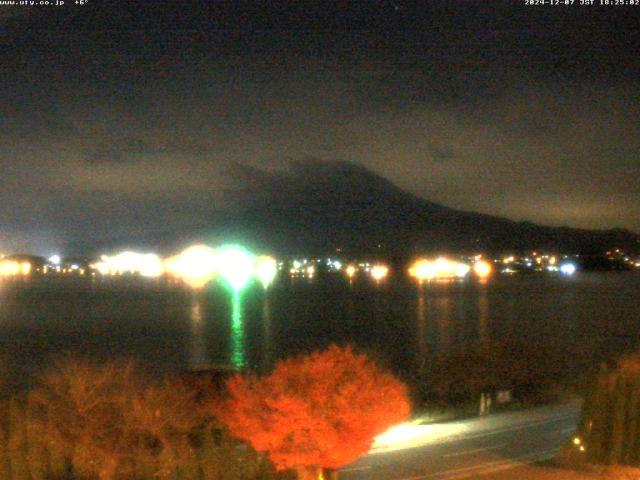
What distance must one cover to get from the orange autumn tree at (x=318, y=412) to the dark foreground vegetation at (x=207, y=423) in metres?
0.02

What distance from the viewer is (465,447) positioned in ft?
61.0

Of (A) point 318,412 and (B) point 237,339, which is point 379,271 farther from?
(A) point 318,412

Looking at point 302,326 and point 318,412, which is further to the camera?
point 302,326

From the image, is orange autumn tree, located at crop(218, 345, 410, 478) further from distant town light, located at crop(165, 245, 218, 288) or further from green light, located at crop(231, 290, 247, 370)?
distant town light, located at crop(165, 245, 218, 288)

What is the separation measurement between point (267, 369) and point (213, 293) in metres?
83.8

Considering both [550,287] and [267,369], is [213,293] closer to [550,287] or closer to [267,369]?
[550,287]

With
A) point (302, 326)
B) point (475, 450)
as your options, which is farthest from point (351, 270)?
point (475, 450)

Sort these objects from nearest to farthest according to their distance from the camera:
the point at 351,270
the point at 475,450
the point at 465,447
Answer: the point at 475,450 < the point at 465,447 < the point at 351,270

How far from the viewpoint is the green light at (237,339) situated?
161 feet

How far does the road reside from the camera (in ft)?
51.6

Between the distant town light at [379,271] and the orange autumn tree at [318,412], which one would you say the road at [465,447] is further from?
the distant town light at [379,271]

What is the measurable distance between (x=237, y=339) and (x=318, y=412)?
50008 mm

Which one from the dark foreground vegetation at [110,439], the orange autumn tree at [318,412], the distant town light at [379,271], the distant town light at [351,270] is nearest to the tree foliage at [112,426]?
the dark foreground vegetation at [110,439]

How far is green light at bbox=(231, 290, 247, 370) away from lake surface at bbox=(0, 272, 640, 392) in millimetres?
91
